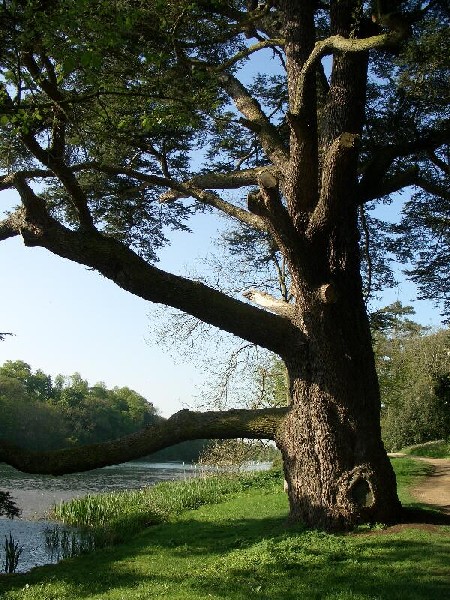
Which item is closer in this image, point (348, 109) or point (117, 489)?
point (348, 109)

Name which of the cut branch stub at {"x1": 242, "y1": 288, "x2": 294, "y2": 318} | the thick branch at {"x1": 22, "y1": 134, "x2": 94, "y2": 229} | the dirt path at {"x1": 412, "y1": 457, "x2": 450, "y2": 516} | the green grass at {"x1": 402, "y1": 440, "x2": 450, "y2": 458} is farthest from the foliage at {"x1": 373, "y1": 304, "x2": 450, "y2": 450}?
the thick branch at {"x1": 22, "y1": 134, "x2": 94, "y2": 229}

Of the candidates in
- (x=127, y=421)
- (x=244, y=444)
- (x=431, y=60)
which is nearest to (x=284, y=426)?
(x=431, y=60)

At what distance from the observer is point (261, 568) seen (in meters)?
6.75

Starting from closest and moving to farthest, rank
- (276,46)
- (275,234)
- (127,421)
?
(275,234) < (276,46) < (127,421)

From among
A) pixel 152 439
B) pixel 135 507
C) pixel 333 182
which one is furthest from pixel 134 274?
pixel 135 507

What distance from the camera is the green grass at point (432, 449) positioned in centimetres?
2580

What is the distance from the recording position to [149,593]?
633cm

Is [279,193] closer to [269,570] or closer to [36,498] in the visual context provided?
[269,570]

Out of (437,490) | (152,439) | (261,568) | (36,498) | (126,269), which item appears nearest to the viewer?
(261,568)

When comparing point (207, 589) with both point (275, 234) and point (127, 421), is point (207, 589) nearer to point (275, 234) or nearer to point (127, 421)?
point (275, 234)

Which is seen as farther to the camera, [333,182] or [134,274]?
[333,182]

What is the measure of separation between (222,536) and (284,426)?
2530mm

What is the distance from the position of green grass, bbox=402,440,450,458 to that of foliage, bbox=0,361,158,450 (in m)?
24.9

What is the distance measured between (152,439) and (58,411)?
57235 millimetres
